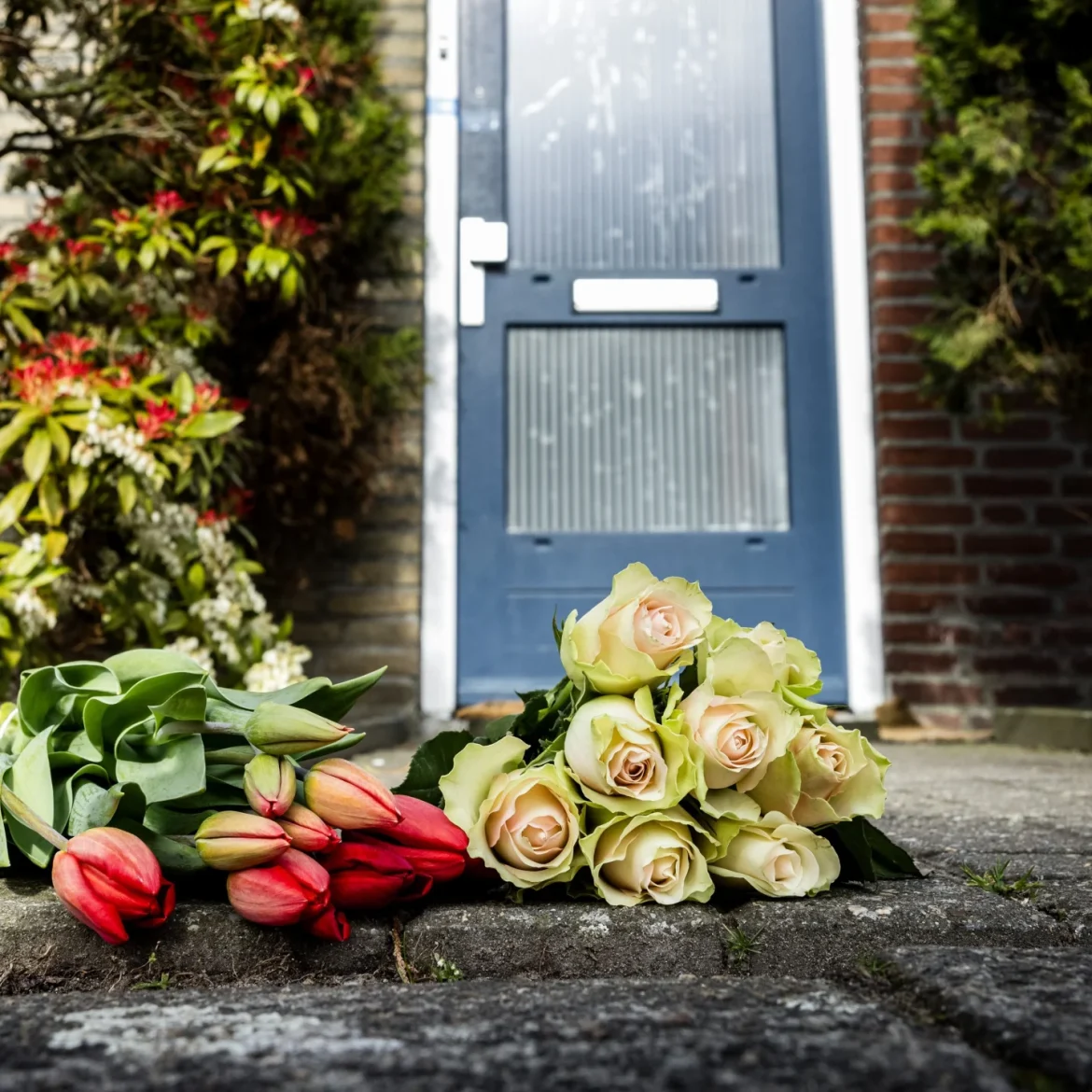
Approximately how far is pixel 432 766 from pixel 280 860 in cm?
20

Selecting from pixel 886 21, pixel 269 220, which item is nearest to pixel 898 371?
pixel 886 21

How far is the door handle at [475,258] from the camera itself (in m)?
3.50

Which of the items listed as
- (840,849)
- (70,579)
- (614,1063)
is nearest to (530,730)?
(840,849)

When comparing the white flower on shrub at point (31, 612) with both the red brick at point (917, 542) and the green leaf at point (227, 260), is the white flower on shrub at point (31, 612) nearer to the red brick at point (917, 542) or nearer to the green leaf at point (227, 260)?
the green leaf at point (227, 260)

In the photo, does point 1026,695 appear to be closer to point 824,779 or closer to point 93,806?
point 824,779

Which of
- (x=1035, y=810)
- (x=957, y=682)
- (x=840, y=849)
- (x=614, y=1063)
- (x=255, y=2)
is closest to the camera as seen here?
(x=614, y=1063)

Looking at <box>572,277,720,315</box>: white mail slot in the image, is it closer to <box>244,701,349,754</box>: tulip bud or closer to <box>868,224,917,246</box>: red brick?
<box>868,224,917,246</box>: red brick

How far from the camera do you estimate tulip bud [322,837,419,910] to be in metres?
0.84

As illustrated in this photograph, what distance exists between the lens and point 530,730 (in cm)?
99

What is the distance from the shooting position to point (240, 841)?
0.79 m

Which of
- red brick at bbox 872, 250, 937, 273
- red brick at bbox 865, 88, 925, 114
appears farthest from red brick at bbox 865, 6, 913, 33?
red brick at bbox 872, 250, 937, 273

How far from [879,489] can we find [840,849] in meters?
2.62


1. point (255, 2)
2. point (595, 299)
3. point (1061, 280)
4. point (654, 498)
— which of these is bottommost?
point (654, 498)

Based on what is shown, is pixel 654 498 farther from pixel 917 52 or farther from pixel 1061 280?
pixel 917 52
